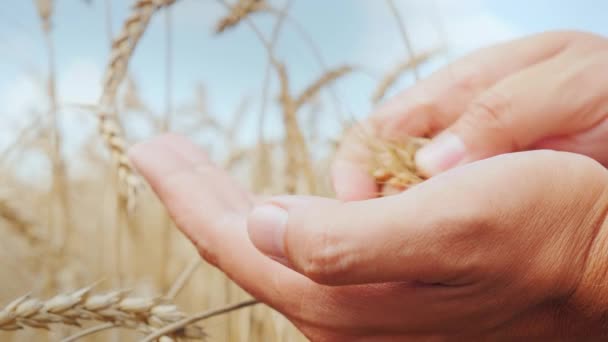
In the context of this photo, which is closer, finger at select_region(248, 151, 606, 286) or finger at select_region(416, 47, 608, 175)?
finger at select_region(248, 151, 606, 286)

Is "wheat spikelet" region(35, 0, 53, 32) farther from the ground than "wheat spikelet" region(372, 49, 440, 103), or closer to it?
farther from the ground

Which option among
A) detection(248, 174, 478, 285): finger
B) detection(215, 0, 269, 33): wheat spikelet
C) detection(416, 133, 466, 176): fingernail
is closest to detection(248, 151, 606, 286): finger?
detection(248, 174, 478, 285): finger

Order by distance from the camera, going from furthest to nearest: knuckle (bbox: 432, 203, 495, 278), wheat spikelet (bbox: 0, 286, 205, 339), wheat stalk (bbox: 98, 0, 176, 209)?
wheat stalk (bbox: 98, 0, 176, 209) → wheat spikelet (bbox: 0, 286, 205, 339) → knuckle (bbox: 432, 203, 495, 278)

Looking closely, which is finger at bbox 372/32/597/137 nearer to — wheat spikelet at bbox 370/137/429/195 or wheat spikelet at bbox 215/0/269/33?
wheat spikelet at bbox 370/137/429/195

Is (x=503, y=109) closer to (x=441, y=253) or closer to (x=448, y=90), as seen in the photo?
(x=448, y=90)

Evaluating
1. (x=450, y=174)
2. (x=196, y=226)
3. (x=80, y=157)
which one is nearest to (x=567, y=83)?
(x=450, y=174)

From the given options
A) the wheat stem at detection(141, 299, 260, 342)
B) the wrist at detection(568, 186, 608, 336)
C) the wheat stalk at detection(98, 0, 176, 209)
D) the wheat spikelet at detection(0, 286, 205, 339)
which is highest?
the wheat stalk at detection(98, 0, 176, 209)

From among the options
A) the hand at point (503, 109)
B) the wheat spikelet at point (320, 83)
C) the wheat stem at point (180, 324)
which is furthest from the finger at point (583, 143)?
the wheat stem at point (180, 324)

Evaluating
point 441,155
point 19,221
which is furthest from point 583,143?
point 19,221

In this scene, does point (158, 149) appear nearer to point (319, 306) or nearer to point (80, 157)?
point (319, 306)
